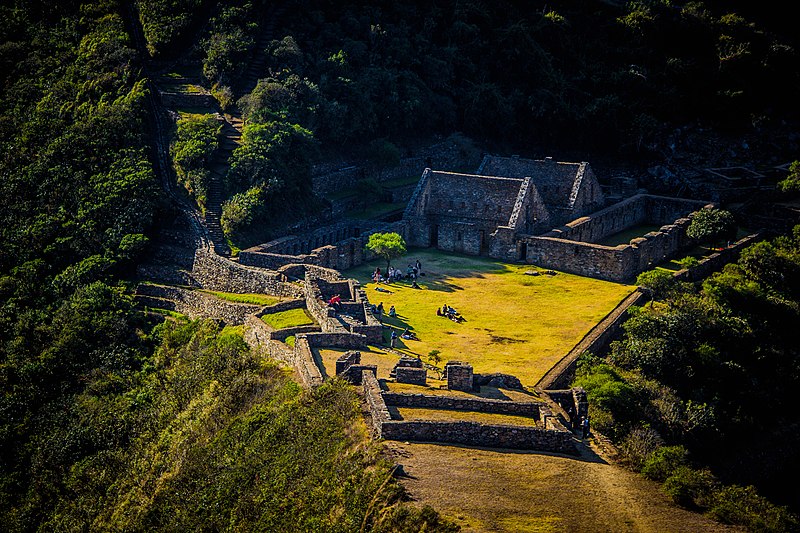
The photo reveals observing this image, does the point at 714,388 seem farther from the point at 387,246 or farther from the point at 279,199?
the point at 279,199

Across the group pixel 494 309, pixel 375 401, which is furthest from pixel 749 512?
pixel 494 309

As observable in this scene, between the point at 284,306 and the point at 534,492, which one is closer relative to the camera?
the point at 534,492

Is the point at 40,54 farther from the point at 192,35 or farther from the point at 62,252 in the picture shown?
the point at 62,252

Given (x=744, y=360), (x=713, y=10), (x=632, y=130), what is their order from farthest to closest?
(x=713, y=10) → (x=632, y=130) → (x=744, y=360)

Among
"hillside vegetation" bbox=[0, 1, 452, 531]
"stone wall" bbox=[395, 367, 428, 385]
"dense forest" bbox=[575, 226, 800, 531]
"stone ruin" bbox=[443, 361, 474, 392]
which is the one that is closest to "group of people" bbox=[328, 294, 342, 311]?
"hillside vegetation" bbox=[0, 1, 452, 531]

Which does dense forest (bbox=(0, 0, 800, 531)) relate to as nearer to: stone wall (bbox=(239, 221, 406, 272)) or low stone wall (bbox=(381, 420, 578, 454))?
low stone wall (bbox=(381, 420, 578, 454))

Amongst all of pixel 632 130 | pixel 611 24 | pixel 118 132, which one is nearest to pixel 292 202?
pixel 118 132
